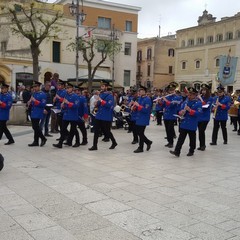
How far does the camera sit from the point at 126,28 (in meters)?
46.7

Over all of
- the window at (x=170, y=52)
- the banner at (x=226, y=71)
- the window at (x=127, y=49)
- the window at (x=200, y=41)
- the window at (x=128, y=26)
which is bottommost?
the banner at (x=226, y=71)

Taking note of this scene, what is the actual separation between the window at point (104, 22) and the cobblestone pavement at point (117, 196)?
38.0 meters

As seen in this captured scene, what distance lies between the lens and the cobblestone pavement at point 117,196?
165 inches

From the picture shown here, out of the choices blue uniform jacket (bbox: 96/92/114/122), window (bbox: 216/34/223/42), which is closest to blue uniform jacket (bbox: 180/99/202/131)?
blue uniform jacket (bbox: 96/92/114/122)

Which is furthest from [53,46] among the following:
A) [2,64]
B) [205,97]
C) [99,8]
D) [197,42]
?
[205,97]

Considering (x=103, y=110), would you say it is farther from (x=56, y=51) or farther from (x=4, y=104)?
(x=56, y=51)

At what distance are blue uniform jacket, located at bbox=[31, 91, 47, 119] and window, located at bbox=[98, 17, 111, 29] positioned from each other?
121 ft

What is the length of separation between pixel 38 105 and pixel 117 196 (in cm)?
493

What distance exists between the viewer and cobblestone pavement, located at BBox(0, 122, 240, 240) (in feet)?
13.7

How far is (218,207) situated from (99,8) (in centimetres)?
4268

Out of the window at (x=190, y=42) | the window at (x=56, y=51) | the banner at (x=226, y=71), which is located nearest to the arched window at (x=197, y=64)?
the window at (x=190, y=42)

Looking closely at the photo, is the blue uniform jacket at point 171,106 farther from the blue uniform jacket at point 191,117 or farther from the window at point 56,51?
the window at point 56,51

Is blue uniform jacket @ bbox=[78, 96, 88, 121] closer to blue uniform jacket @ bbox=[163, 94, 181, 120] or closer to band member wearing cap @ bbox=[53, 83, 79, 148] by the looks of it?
band member wearing cap @ bbox=[53, 83, 79, 148]

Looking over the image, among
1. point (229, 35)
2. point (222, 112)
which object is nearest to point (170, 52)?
point (229, 35)
